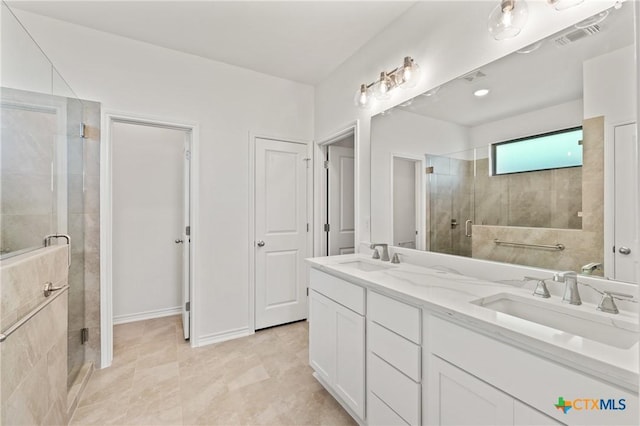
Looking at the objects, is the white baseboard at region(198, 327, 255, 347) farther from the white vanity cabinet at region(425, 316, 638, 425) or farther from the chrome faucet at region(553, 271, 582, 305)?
the chrome faucet at region(553, 271, 582, 305)

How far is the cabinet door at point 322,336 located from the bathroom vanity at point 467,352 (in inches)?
0.5

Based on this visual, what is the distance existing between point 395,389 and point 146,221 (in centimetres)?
306

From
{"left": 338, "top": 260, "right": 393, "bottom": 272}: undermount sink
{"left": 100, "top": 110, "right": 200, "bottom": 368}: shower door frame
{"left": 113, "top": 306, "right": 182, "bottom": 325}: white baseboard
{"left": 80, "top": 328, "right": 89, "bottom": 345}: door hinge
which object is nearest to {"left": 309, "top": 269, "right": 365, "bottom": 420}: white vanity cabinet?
{"left": 338, "top": 260, "right": 393, "bottom": 272}: undermount sink

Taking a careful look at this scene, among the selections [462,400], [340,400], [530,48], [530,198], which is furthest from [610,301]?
[340,400]

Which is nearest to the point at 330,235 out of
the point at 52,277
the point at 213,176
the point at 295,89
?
the point at 213,176

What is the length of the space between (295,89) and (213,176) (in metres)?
1.33

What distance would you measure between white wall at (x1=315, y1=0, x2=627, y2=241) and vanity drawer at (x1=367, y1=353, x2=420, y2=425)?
3.86 feet

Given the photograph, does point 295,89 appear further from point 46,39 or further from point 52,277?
point 52,277

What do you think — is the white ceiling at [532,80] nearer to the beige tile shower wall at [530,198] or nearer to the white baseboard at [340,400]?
the beige tile shower wall at [530,198]

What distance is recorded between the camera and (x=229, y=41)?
2.34 metres

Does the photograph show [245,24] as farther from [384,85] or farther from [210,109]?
[384,85]

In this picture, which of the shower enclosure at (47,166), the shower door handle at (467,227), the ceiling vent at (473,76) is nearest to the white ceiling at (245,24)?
the shower enclosure at (47,166)

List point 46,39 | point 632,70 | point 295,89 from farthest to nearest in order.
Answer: point 295,89 → point 46,39 → point 632,70

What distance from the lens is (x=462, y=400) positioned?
97cm
